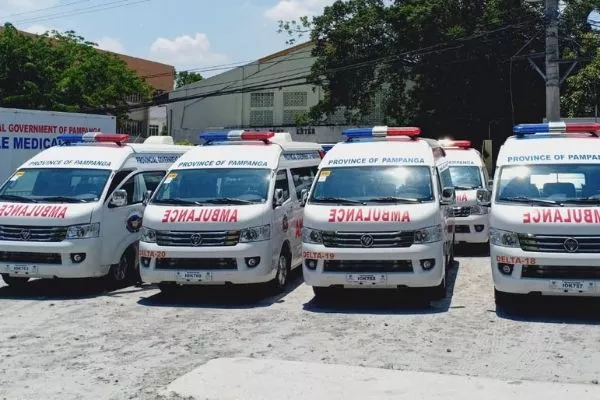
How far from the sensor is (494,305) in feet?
31.6

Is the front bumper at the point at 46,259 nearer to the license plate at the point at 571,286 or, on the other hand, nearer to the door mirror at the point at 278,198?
the door mirror at the point at 278,198

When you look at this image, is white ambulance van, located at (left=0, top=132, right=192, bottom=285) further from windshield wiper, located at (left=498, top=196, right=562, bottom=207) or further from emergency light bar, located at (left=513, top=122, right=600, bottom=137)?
emergency light bar, located at (left=513, top=122, right=600, bottom=137)

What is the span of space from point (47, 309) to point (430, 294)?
16.5 feet

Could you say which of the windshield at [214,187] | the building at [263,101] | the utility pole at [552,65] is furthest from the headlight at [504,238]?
the building at [263,101]

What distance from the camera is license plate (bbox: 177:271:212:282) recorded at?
9633mm

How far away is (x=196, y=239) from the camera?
970 centimetres

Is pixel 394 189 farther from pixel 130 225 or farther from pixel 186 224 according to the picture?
pixel 130 225

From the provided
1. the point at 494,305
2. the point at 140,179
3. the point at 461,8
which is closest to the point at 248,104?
the point at 461,8

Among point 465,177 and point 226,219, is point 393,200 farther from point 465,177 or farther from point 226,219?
point 465,177

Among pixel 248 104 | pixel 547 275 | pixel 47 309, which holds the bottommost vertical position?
pixel 47 309

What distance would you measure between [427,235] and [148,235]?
147 inches

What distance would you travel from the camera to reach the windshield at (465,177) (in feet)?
49.6

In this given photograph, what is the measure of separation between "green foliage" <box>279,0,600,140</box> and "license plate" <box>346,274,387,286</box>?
2135cm

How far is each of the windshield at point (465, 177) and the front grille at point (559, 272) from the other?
6480mm
